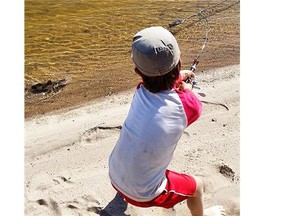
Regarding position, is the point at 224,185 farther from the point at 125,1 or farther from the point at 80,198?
the point at 125,1

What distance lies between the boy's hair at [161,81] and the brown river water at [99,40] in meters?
0.99

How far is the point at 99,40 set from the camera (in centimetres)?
239

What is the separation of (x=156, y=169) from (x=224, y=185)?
528mm

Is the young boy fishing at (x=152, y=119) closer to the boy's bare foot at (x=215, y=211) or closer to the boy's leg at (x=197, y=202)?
the boy's leg at (x=197, y=202)

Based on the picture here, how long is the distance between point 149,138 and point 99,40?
1471 mm

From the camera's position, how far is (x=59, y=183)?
1540mm

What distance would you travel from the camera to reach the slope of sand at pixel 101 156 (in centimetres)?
146

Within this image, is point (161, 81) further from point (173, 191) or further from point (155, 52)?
point (173, 191)

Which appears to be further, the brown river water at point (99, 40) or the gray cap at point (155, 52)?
the brown river water at point (99, 40)

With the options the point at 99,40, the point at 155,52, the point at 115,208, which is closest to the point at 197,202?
the point at 115,208

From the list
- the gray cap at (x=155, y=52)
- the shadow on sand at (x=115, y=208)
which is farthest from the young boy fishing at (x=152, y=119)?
the shadow on sand at (x=115, y=208)

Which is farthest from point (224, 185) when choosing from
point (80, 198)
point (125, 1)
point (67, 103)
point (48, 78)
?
point (125, 1)

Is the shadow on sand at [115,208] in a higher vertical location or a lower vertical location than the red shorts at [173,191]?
lower

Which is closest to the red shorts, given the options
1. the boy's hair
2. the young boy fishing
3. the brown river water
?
the young boy fishing
